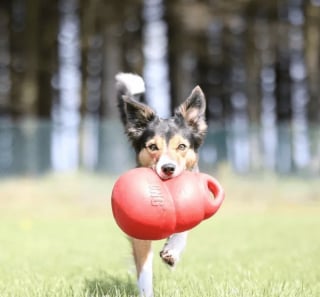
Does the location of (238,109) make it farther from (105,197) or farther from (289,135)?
(105,197)

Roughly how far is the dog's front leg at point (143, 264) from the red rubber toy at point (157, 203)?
305mm

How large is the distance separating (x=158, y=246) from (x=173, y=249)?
472cm

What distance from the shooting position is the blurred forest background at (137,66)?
20.9 m

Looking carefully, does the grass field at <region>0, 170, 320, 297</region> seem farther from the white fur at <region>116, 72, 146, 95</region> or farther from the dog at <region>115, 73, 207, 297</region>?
the white fur at <region>116, 72, 146, 95</region>

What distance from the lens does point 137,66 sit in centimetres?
2709

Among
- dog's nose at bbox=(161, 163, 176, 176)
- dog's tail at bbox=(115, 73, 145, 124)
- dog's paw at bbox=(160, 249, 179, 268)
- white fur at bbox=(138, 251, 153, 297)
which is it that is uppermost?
dog's tail at bbox=(115, 73, 145, 124)

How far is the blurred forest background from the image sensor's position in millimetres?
20859

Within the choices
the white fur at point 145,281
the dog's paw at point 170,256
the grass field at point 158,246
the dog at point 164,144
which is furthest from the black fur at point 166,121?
the grass field at point 158,246

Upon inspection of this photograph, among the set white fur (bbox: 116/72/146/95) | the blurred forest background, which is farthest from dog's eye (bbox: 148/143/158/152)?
the blurred forest background

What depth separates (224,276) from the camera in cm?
589

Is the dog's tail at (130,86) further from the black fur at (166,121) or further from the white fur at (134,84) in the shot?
the black fur at (166,121)

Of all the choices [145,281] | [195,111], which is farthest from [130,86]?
[145,281]

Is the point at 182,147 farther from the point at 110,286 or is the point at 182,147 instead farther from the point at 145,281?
the point at 110,286

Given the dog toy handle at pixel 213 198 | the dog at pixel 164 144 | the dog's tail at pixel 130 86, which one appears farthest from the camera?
the dog's tail at pixel 130 86
